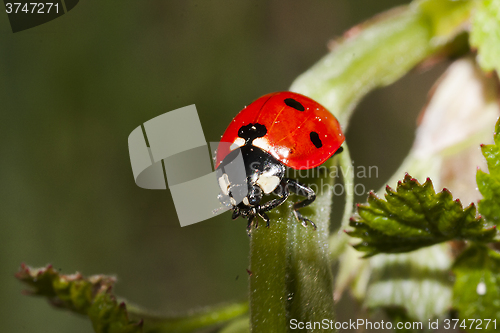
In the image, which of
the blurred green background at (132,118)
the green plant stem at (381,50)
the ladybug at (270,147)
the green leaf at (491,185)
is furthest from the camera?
the blurred green background at (132,118)

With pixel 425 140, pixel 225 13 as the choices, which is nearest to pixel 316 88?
pixel 425 140

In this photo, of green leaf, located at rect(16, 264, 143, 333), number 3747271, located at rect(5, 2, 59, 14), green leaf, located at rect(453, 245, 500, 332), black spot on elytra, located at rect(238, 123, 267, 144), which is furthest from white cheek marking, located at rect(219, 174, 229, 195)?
number 3747271, located at rect(5, 2, 59, 14)

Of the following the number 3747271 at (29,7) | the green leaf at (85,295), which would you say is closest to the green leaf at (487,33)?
the green leaf at (85,295)

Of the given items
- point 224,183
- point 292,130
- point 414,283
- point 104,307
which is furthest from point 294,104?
point 104,307

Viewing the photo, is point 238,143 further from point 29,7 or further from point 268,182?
point 29,7

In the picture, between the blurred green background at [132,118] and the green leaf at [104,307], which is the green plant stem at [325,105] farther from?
the blurred green background at [132,118]

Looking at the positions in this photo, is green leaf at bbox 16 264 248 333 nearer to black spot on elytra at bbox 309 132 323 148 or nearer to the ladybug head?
the ladybug head

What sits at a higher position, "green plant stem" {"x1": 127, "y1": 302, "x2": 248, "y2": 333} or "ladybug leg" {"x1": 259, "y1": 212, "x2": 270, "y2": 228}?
"ladybug leg" {"x1": 259, "y1": 212, "x2": 270, "y2": 228}
